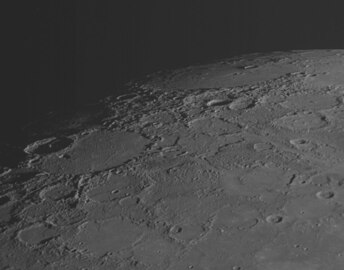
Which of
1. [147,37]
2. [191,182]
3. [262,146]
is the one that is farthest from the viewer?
[147,37]

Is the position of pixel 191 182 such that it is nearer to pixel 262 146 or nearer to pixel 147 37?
pixel 262 146

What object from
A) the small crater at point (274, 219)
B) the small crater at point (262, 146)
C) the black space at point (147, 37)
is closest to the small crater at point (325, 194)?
the small crater at point (274, 219)

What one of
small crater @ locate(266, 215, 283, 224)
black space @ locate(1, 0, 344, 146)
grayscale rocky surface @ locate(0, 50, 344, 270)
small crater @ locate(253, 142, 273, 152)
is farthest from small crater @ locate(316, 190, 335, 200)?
black space @ locate(1, 0, 344, 146)

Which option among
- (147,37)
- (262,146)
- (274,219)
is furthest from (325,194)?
(147,37)

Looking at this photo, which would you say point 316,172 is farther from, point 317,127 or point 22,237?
point 22,237

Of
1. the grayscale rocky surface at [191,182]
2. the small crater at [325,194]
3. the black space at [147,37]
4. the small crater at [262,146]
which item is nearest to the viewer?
the grayscale rocky surface at [191,182]

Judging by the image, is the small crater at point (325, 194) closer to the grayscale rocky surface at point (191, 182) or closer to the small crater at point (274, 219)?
the grayscale rocky surface at point (191, 182)

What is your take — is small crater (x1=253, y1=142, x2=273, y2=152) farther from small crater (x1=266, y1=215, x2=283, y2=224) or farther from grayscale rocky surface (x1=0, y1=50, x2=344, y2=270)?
small crater (x1=266, y1=215, x2=283, y2=224)
